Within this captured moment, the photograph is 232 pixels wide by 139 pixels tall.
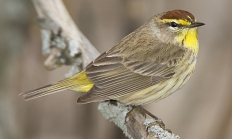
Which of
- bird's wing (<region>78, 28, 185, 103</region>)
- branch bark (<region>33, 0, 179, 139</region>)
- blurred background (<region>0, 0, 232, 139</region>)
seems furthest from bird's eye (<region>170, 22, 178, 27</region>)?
blurred background (<region>0, 0, 232, 139</region>)

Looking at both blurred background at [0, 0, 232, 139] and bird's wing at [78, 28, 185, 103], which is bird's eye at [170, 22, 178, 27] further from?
blurred background at [0, 0, 232, 139]

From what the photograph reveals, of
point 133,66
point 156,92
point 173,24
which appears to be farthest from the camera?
point 173,24

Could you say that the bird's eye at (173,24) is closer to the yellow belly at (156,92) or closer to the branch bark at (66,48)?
the yellow belly at (156,92)

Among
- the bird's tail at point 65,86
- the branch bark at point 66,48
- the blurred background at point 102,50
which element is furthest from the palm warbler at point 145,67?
the blurred background at point 102,50

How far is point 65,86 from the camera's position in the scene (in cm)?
581

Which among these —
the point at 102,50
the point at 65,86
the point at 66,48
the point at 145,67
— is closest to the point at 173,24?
the point at 145,67

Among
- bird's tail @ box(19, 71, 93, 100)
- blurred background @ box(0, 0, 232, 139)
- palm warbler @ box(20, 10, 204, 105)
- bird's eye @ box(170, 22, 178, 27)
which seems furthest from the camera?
blurred background @ box(0, 0, 232, 139)

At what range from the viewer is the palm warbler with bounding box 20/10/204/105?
230 inches

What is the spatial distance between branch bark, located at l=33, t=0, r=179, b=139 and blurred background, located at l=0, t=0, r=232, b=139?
1.44 meters

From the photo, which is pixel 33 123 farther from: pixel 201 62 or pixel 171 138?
pixel 171 138

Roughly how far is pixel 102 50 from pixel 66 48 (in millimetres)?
1797

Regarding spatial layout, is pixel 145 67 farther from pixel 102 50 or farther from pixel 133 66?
pixel 102 50

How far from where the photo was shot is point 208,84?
25.7 ft

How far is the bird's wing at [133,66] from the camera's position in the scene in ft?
19.2
